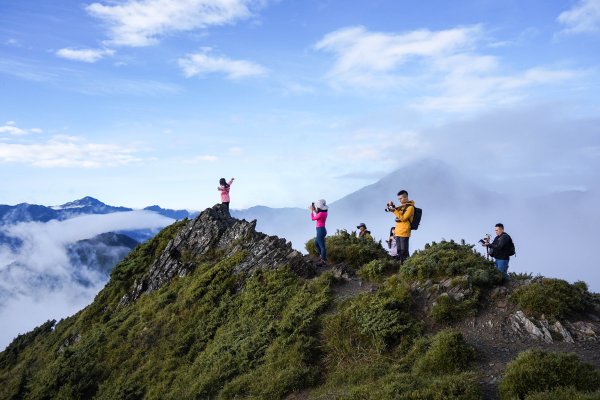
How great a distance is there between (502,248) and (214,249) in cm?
1502

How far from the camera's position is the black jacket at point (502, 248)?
18297 millimetres

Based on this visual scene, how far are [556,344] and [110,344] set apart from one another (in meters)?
17.8

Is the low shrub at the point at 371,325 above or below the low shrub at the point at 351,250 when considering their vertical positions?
below

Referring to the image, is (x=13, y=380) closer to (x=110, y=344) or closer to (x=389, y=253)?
(x=110, y=344)

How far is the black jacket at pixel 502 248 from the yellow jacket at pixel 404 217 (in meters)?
Answer: 3.61

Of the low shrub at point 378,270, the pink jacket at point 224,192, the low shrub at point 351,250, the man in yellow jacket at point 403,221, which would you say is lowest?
the low shrub at point 378,270

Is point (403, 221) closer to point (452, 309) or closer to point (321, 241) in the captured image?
point (321, 241)

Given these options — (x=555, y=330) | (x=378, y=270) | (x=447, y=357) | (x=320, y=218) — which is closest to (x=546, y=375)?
(x=447, y=357)

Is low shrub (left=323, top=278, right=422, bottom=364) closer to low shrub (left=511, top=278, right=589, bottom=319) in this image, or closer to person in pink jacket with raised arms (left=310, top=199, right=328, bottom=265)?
low shrub (left=511, top=278, right=589, bottom=319)

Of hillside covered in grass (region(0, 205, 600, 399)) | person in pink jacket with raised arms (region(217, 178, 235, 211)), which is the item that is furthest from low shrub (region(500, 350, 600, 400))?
person in pink jacket with raised arms (region(217, 178, 235, 211))

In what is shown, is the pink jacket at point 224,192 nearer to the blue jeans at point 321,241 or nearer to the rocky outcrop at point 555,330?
the blue jeans at point 321,241

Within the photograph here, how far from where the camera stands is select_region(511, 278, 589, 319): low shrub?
43.8ft

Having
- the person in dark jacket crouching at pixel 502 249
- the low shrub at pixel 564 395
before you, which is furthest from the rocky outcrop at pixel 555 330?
the person in dark jacket crouching at pixel 502 249

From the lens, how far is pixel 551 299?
13.4 meters
